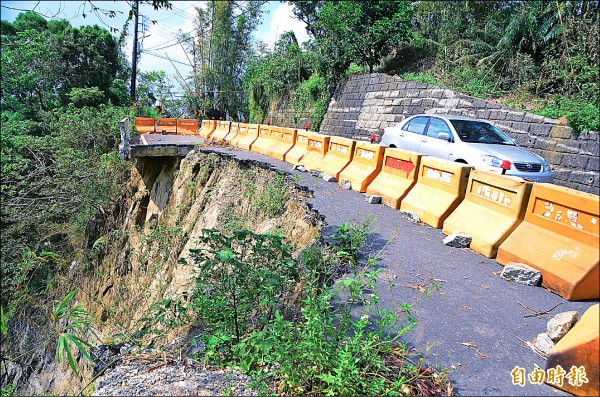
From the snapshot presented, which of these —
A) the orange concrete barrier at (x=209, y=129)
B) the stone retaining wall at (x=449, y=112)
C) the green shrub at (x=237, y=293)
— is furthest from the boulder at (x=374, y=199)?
the orange concrete barrier at (x=209, y=129)

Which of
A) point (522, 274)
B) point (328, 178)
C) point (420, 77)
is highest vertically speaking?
point (420, 77)

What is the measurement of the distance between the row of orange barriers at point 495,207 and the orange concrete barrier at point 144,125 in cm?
1913

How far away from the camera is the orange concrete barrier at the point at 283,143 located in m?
11.5

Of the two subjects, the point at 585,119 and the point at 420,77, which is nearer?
the point at 585,119

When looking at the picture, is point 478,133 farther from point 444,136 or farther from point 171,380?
point 171,380

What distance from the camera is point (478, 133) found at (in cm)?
807

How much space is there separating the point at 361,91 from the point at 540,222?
→ 14.1 m

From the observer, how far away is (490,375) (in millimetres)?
2672

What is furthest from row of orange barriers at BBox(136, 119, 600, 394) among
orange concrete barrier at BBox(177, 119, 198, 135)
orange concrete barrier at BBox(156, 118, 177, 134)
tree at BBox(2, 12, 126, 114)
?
tree at BBox(2, 12, 126, 114)

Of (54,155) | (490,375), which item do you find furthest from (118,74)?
(490,375)

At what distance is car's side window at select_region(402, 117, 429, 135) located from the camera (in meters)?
8.93

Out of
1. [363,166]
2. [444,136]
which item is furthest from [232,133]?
[444,136]

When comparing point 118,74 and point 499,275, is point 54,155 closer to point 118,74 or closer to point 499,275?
point 499,275

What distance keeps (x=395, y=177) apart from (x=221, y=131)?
13434 mm
